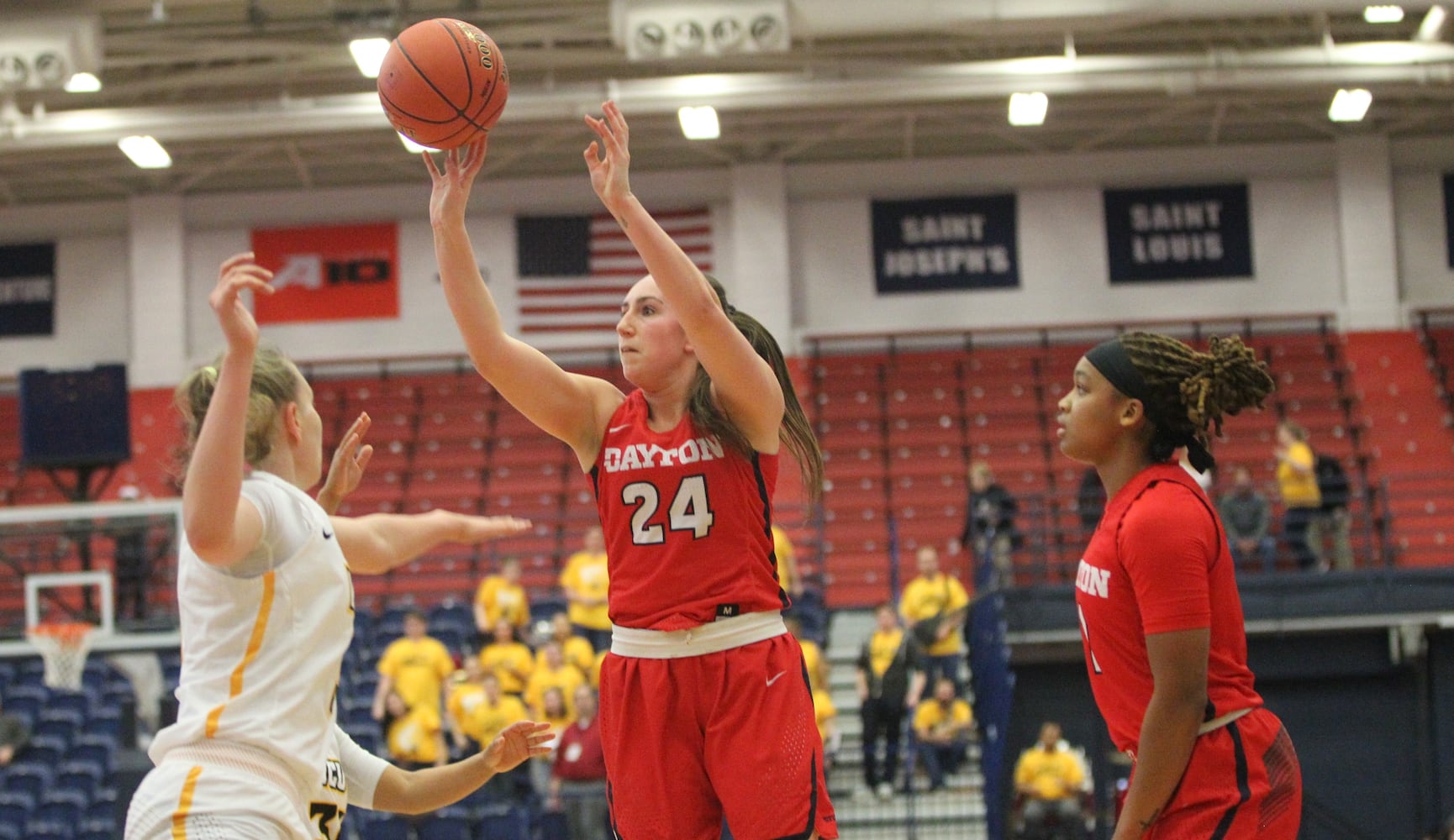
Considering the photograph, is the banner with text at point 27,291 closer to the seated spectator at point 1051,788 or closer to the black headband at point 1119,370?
the seated spectator at point 1051,788

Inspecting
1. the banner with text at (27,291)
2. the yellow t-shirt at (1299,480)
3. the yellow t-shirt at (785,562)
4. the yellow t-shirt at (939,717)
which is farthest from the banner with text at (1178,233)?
the banner with text at (27,291)

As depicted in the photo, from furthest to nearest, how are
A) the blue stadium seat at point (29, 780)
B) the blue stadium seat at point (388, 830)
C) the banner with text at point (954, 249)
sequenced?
the banner with text at point (954, 249) < the blue stadium seat at point (29, 780) < the blue stadium seat at point (388, 830)

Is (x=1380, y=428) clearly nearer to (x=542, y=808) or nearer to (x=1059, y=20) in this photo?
(x=1059, y=20)

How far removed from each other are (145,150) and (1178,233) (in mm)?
11593

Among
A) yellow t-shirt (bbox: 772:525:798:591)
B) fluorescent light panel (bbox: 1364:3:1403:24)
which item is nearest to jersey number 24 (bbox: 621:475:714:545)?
yellow t-shirt (bbox: 772:525:798:591)

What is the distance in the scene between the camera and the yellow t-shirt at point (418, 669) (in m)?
11.1

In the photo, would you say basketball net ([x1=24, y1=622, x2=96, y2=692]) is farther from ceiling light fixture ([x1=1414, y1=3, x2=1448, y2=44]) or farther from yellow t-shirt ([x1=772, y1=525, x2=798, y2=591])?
ceiling light fixture ([x1=1414, y1=3, x2=1448, y2=44])

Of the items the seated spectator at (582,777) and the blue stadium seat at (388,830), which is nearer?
the seated spectator at (582,777)

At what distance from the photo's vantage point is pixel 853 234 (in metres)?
17.7

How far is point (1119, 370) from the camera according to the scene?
317cm

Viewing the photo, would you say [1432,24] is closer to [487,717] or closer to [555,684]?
[555,684]

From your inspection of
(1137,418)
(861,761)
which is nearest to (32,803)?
(861,761)

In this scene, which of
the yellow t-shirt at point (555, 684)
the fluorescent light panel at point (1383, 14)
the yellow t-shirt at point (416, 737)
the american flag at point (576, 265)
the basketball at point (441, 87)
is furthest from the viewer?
Answer: the american flag at point (576, 265)

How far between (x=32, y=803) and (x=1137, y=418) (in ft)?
33.1
